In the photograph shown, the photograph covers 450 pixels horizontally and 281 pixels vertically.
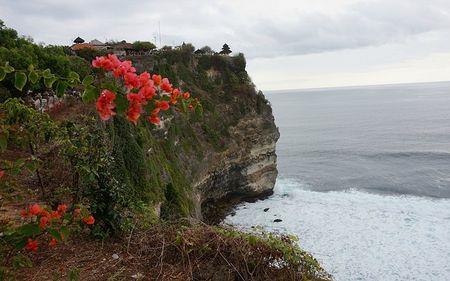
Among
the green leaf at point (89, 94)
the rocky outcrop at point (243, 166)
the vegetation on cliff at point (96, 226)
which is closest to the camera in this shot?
the green leaf at point (89, 94)

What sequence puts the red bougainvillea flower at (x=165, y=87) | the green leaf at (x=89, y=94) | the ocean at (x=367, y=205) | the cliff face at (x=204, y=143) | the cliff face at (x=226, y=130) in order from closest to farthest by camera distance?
the green leaf at (x=89, y=94) < the red bougainvillea flower at (x=165, y=87) < the cliff face at (x=204, y=143) < the ocean at (x=367, y=205) < the cliff face at (x=226, y=130)

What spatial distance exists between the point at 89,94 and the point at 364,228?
92.8ft

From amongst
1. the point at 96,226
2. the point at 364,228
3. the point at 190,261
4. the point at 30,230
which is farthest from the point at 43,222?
the point at 364,228

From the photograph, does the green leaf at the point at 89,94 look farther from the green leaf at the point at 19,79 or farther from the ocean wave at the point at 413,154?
the ocean wave at the point at 413,154

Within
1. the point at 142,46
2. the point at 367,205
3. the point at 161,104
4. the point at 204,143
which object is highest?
the point at 142,46

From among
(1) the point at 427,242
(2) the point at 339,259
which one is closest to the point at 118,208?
(2) the point at 339,259

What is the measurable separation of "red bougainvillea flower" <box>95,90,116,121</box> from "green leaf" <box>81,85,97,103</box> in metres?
0.08

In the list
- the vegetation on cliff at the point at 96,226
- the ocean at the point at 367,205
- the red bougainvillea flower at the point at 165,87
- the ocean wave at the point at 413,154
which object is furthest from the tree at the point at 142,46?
the red bougainvillea flower at the point at 165,87

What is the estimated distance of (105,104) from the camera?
2.30 metres

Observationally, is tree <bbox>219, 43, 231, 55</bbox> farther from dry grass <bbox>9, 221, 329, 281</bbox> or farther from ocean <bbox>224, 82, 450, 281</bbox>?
dry grass <bbox>9, 221, 329, 281</bbox>

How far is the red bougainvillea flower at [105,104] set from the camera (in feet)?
7.50

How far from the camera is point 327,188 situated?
38.8 metres

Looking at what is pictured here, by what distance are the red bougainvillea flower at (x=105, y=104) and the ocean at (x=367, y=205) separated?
6.52 metres

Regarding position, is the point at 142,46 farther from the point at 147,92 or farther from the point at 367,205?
the point at 147,92
